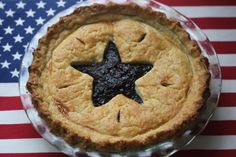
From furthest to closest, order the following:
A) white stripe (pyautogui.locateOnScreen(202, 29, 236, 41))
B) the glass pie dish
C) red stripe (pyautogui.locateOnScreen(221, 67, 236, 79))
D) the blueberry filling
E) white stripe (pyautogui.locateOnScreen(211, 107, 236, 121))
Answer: white stripe (pyautogui.locateOnScreen(202, 29, 236, 41))
red stripe (pyautogui.locateOnScreen(221, 67, 236, 79))
white stripe (pyautogui.locateOnScreen(211, 107, 236, 121))
the blueberry filling
the glass pie dish

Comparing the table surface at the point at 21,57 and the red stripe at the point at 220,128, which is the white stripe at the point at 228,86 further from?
the red stripe at the point at 220,128

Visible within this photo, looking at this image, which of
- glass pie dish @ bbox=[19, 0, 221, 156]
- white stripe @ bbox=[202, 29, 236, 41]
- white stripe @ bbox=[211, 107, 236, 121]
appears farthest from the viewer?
white stripe @ bbox=[202, 29, 236, 41]

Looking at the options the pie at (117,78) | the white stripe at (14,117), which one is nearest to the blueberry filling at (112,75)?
the pie at (117,78)

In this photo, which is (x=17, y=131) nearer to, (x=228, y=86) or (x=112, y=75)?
(x=112, y=75)

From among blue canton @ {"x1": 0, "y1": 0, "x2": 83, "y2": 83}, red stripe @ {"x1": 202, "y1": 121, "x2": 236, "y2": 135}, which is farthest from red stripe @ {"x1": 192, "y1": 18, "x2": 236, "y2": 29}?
blue canton @ {"x1": 0, "y1": 0, "x2": 83, "y2": 83}

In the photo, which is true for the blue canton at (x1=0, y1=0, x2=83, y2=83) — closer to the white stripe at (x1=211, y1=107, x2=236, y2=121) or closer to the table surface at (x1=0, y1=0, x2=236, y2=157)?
the table surface at (x1=0, y1=0, x2=236, y2=157)

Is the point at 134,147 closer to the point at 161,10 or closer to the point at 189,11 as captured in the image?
the point at 161,10
